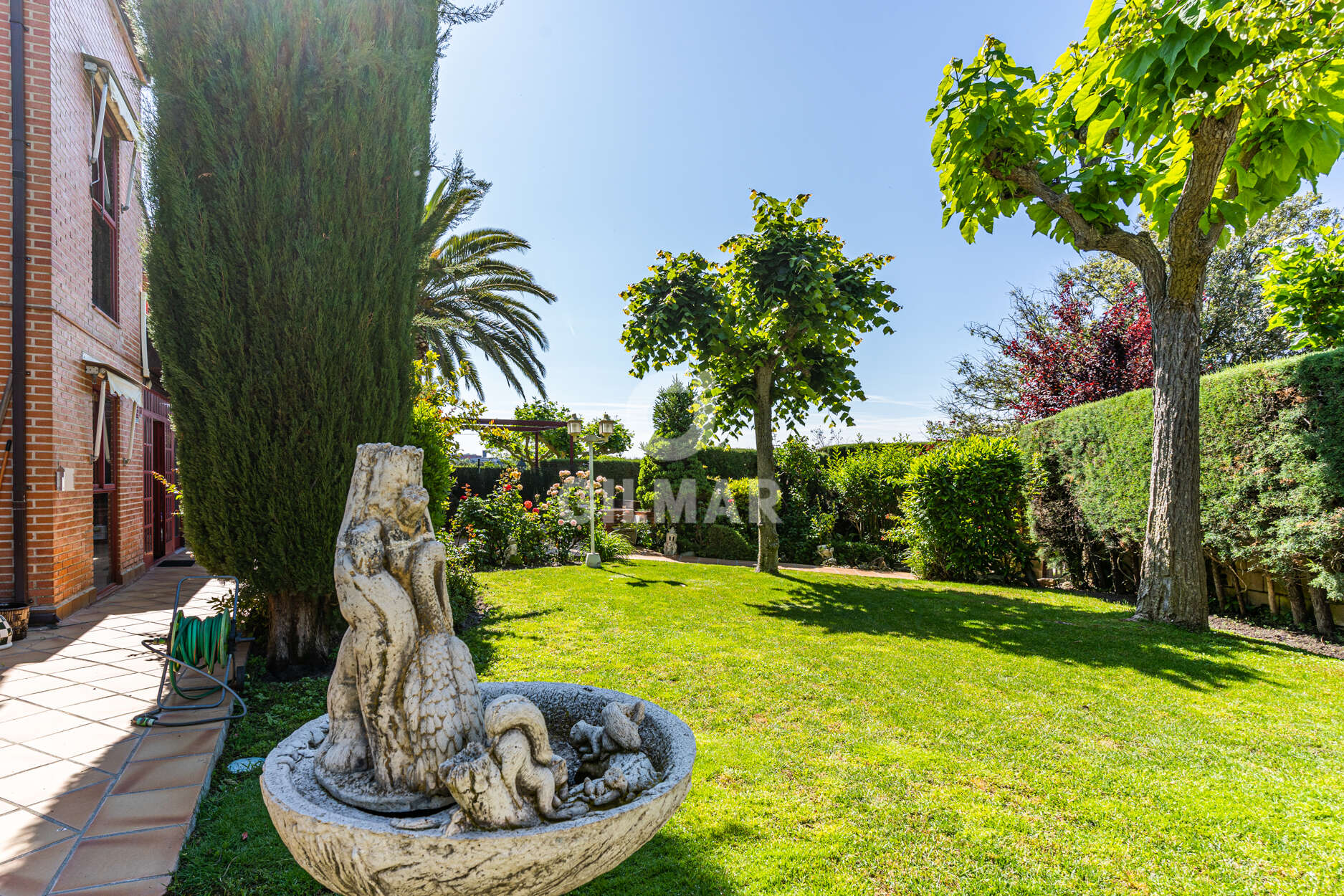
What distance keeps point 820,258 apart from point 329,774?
8.30 m

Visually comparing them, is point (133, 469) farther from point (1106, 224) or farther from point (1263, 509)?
point (1263, 509)

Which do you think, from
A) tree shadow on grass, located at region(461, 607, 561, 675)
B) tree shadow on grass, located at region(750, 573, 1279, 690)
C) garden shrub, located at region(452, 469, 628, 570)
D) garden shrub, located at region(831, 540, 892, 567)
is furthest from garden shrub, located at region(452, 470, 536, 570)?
garden shrub, located at region(831, 540, 892, 567)

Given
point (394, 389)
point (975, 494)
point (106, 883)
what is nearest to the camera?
point (106, 883)

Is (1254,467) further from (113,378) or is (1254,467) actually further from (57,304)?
(113,378)

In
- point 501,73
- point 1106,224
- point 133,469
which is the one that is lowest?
point 133,469

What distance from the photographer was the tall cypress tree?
4.42 meters

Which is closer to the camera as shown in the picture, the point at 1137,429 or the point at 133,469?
the point at 1137,429

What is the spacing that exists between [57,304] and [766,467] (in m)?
8.81

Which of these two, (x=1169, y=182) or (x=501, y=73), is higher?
(x=501, y=73)

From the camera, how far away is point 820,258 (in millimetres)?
8570

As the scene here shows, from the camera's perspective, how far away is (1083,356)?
43.8ft

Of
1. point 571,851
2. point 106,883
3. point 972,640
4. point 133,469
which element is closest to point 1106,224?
point 972,640

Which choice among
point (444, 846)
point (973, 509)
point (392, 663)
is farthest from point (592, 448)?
point (444, 846)

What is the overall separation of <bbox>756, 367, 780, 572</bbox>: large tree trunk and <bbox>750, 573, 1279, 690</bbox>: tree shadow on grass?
4.39ft
